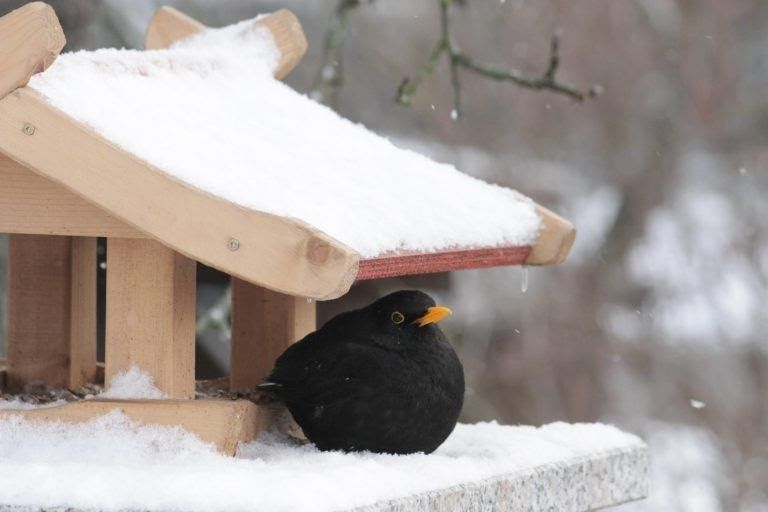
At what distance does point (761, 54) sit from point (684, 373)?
5.29 ft

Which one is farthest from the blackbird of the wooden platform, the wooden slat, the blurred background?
the blurred background

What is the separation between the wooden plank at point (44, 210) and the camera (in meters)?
2.83

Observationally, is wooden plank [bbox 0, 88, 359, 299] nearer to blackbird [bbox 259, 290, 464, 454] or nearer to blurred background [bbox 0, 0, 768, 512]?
blackbird [bbox 259, 290, 464, 454]

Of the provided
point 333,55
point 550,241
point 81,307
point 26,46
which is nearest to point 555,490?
point 550,241

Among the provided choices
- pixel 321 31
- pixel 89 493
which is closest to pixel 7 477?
pixel 89 493

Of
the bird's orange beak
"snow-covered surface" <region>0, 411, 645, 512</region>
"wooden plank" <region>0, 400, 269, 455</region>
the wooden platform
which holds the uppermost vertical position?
the bird's orange beak

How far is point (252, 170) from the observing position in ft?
9.36

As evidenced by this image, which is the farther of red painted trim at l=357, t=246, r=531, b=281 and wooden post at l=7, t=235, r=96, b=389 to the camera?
wooden post at l=7, t=235, r=96, b=389

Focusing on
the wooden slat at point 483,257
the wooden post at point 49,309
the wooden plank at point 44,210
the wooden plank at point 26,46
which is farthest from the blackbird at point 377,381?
the wooden plank at point 26,46

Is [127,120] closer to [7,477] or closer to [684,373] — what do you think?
[7,477]

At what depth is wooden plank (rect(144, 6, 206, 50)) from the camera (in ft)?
12.9

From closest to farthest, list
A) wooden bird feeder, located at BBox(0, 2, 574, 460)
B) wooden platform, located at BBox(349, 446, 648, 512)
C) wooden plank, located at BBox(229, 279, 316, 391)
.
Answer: wooden bird feeder, located at BBox(0, 2, 574, 460), wooden platform, located at BBox(349, 446, 648, 512), wooden plank, located at BBox(229, 279, 316, 391)

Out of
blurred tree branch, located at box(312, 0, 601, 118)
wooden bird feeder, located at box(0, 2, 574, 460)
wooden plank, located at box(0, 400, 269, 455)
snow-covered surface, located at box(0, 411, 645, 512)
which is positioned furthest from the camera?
blurred tree branch, located at box(312, 0, 601, 118)

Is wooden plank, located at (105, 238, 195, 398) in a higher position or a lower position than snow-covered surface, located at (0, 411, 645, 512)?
higher
